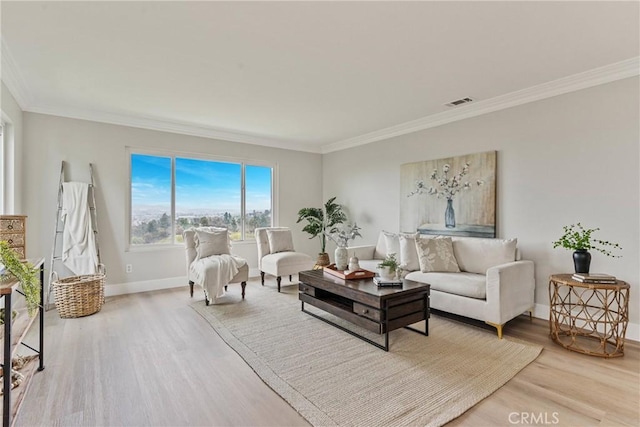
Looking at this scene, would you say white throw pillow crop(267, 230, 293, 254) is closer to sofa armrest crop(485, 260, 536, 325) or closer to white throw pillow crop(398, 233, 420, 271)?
white throw pillow crop(398, 233, 420, 271)

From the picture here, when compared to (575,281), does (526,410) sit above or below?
below

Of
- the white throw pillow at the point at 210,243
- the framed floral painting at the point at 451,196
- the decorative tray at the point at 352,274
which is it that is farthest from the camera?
the white throw pillow at the point at 210,243

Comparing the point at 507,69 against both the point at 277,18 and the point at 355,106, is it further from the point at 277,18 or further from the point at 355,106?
the point at 277,18

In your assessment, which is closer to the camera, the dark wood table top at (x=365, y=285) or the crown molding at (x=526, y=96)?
the dark wood table top at (x=365, y=285)

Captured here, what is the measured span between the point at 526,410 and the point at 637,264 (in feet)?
6.62

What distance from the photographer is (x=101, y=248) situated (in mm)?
4328

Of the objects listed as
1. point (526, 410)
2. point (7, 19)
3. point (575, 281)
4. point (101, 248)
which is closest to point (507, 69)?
point (575, 281)

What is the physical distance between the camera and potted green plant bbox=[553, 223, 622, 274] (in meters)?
2.82

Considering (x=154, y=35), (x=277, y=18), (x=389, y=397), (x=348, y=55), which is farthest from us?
(x=348, y=55)

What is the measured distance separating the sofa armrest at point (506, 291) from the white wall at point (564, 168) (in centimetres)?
43

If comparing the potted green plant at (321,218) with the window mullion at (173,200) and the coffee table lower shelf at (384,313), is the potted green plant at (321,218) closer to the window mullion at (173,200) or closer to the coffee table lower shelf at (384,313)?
the window mullion at (173,200)

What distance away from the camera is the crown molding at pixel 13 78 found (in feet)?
8.64

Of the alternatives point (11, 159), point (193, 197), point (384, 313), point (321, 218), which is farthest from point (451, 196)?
point (11, 159)

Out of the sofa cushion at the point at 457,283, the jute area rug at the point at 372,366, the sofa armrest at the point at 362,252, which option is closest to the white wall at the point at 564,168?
the sofa cushion at the point at 457,283
